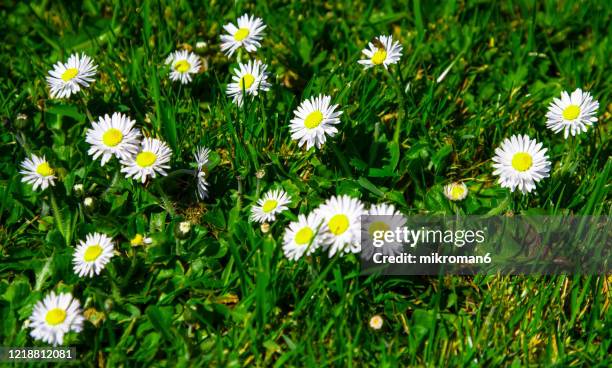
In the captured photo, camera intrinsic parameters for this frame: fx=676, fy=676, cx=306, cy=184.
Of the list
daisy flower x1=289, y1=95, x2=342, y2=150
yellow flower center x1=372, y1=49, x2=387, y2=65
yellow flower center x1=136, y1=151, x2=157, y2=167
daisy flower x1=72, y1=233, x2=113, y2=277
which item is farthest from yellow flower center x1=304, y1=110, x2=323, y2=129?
daisy flower x1=72, y1=233, x2=113, y2=277

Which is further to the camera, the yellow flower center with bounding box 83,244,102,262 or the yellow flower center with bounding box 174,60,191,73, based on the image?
the yellow flower center with bounding box 174,60,191,73

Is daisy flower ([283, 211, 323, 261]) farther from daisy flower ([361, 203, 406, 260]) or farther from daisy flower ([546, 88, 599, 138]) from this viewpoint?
daisy flower ([546, 88, 599, 138])

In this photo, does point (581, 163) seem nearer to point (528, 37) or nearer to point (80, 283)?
point (528, 37)

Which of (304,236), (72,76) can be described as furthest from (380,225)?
(72,76)

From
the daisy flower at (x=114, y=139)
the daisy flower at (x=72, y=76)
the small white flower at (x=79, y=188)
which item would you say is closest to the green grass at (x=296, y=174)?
the small white flower at (x=79, y=188)

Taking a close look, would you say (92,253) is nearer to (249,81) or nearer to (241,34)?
(249,81)

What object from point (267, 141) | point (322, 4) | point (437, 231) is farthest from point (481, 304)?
point (322, 4)
